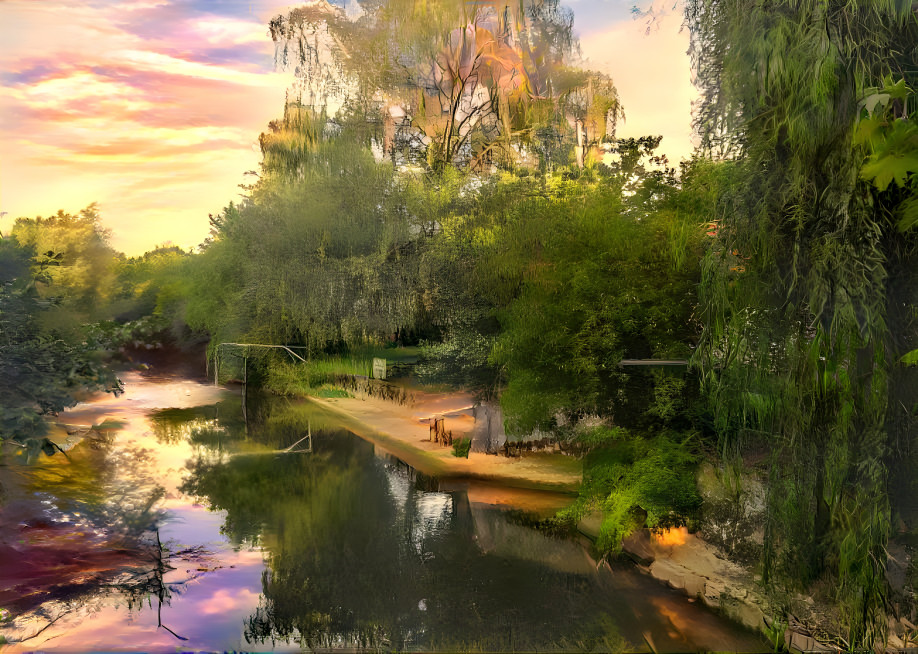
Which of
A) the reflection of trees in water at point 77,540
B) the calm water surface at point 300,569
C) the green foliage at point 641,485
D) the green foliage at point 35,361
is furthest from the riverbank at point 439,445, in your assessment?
the green foliage at point 35,361

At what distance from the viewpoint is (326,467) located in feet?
52.5

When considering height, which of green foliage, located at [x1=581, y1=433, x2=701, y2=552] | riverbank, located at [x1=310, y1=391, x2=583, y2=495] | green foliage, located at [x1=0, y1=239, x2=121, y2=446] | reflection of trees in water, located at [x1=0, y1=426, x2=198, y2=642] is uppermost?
green foliage, located at [x1=0, y1=239, x2=121, y2=446]

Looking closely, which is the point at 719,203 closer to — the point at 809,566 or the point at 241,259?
the point at 809,566

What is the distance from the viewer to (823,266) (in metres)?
5.08

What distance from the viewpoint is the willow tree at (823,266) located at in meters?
4.89

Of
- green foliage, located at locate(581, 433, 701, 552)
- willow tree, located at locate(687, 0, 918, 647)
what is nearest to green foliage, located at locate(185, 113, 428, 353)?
green foliage, located at locate(581, 433, 701, 552)

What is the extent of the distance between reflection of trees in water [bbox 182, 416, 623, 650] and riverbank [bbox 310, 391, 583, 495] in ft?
3.83

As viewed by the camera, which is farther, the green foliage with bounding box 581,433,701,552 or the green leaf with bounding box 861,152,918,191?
the green foliage with bounding box 581,433,701,552

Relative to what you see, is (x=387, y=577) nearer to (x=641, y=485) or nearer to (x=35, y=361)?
(x=641, y=485)

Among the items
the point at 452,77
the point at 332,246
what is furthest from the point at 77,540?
the point at 452,77

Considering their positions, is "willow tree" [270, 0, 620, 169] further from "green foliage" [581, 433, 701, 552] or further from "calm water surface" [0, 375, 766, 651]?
"green foliage" [581, 433, 701, 552]

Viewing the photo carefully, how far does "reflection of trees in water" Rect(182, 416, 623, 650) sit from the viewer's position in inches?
325

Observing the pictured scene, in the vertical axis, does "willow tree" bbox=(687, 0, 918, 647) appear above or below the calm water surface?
above

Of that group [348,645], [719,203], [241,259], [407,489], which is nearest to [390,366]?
[241,259]
